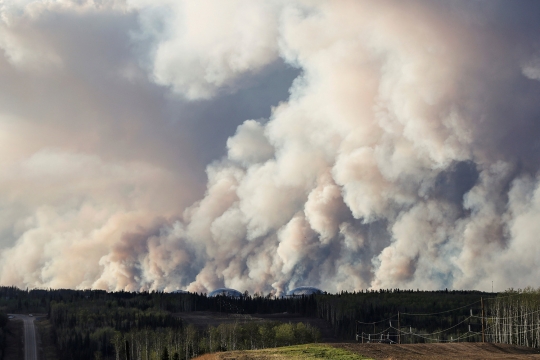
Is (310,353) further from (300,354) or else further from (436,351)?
(436,351)

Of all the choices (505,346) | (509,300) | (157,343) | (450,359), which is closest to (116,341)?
(157,343)

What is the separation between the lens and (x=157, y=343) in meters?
194

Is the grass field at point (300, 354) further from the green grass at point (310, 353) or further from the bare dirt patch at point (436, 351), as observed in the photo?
the bare dirt patch at point (436, 351)

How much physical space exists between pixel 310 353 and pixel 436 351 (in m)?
20.2

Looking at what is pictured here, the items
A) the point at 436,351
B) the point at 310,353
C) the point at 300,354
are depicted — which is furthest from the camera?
the point at 436,351

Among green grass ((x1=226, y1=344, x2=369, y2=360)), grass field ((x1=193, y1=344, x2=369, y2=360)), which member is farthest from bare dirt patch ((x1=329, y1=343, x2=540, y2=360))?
grass field ((x1=193, y1=344, x2=369, y2=360))

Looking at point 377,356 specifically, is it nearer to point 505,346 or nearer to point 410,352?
point 410,352

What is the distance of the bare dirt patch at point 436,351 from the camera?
85.8 m

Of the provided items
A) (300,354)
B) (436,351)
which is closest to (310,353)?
(300,354)

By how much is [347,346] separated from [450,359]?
13590 millimetres

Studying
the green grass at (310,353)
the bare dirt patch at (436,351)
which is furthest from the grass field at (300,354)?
the bare dirt patch at (436,351)

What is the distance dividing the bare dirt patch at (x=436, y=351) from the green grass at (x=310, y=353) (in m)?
1.95

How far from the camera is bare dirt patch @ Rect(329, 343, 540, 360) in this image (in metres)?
85.8

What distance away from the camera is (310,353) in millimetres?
85188
